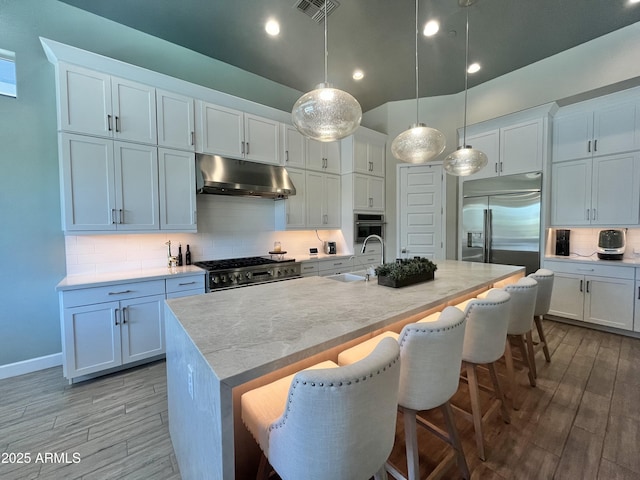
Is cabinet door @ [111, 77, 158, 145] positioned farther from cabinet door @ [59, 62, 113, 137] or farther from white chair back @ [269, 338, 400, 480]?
white chair back @ [269, 338, 400, 480]

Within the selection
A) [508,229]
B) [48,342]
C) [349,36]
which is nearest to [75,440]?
[48,342]

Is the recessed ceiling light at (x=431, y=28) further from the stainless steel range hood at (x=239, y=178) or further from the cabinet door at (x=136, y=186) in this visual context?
the cabinet door at (x=136, y=186)

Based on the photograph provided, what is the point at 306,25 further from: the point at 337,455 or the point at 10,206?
the point at 337,455

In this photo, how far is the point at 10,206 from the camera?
2.45m

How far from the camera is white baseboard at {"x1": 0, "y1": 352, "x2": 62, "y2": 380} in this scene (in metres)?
2.46

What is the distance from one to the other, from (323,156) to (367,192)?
97 cm

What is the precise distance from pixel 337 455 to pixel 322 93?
1823 mm

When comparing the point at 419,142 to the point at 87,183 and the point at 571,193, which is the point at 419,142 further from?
the point at 87,183

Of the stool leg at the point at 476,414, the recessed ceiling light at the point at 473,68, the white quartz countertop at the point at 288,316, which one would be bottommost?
the stool leg at the point at 476,414

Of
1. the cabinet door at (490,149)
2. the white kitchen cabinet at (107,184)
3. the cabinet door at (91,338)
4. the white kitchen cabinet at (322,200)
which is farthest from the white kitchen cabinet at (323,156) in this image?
the cabinet door at (91,338)

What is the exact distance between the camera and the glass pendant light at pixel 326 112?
1.70m

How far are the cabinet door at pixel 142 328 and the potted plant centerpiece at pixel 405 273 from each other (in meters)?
2.21

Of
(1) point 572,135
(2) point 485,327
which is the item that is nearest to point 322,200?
(2) point 485,327

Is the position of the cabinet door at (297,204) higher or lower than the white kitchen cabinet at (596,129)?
lower
